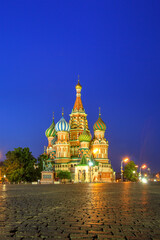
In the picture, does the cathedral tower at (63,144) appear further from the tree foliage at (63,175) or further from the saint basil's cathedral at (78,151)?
the tree foliage at (63,175)

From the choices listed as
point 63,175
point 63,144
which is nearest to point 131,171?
point 63,144

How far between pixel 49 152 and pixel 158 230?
84.6m

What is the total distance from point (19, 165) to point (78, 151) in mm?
24902

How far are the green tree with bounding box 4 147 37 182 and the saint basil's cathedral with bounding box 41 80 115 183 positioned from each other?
6689mm

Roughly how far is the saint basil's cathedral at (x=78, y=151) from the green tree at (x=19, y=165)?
6689mm

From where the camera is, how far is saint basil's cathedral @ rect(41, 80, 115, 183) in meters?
73.6

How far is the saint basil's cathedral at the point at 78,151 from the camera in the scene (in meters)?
73.6

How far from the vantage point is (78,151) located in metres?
83.6

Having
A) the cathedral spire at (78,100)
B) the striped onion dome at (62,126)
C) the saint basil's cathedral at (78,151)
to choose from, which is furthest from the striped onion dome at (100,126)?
the striped onion dome at (62,126)

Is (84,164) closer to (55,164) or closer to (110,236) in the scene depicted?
(55,164)

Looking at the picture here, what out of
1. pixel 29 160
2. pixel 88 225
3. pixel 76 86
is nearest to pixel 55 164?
pixel 29 160

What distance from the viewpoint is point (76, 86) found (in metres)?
96.3

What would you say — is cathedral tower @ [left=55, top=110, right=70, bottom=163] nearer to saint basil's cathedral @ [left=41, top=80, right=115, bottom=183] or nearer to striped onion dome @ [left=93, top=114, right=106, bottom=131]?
saint basil's cathedral @ [left=41, top=80, right=115, bottom=183]

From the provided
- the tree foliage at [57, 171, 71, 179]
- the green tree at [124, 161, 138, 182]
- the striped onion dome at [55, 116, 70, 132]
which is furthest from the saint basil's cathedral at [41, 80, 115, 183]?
A: the green tree at [124, 161, 138, 182]
